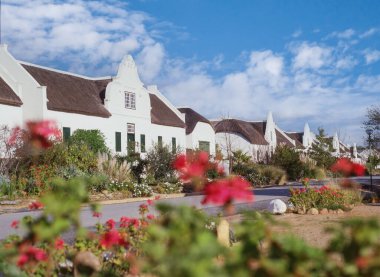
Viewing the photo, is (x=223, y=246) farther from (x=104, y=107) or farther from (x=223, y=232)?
(x=104, y=107)

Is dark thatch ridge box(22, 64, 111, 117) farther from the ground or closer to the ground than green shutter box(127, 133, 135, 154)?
farther from the ground

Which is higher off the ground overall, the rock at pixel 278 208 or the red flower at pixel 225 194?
the red flower at pixel 225 194

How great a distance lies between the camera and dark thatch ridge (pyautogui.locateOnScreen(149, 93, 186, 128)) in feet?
132

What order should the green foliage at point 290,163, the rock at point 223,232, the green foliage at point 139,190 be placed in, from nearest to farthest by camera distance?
the rock at point 223,232 → the green foliage at point 139,190 → the green foliage at point 290,163

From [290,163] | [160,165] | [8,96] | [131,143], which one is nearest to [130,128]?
[131,143]

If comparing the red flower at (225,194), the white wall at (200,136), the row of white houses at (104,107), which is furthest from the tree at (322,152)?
the red flower at (225,194)

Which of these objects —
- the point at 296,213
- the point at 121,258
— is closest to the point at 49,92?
the point at 296,213

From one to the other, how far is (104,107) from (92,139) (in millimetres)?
4336

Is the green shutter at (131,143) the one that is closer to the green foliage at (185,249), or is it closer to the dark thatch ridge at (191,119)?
the dark thatch ridge at (191,119)

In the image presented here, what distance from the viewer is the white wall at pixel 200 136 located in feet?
148

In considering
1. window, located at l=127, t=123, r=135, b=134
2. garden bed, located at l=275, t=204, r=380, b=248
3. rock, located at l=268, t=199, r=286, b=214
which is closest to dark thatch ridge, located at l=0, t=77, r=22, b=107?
window, located at l=127, t=123, r=135, b=134

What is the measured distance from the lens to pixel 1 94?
27062mm

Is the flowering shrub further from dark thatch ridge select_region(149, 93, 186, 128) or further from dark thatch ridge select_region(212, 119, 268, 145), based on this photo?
dark thatch ridge select_region(212, 119, 268, 145)

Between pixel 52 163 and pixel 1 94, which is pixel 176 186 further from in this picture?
pixel 1 94
